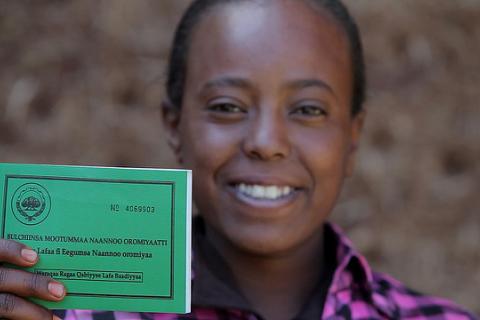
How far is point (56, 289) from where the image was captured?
1306mm

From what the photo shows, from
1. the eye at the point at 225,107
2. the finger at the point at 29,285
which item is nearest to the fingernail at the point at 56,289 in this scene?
the finger at the point at 29,285

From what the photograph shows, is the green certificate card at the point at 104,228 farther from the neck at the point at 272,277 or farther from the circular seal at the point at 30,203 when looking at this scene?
the neck at the point at 272,277

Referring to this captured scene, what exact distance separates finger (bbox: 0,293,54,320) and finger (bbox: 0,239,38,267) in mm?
56

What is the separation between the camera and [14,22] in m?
2.93

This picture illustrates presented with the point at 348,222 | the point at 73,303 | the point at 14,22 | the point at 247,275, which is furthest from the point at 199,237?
the point at 14,22

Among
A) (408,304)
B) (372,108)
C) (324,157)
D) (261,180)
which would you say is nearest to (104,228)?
(261,180)

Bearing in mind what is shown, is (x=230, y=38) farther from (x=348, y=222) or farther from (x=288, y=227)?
(x=348, y=222)

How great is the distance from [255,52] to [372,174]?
133 cm

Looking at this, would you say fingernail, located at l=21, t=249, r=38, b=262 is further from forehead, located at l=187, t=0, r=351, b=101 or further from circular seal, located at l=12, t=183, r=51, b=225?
forehead, located at l=187, t=0, r=351, b=101

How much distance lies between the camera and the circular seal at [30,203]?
1321 mm

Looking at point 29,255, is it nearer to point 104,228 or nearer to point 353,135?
point 104,228

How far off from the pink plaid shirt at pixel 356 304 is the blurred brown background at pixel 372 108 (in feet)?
3.48

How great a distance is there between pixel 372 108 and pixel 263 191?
1348mm

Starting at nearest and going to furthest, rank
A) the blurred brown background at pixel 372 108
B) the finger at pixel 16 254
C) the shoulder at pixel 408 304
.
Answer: the finger at pixel 16 254 → the shoulder at pixel 408 304 → the blurred brown background at pixel 372 108
